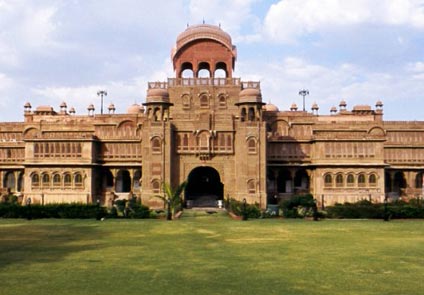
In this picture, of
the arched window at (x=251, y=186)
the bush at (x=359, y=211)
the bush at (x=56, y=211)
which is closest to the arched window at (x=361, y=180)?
the arched window at (x=251, y=186)

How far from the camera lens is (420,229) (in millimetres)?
27656

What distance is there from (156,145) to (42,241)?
2527cm

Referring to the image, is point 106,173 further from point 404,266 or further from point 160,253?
point 404,266

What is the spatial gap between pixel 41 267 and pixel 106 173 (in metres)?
36.2

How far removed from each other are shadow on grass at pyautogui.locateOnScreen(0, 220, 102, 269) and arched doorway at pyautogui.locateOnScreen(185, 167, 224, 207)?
21.6 metres

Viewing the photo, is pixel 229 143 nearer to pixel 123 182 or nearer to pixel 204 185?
pixel 204 185

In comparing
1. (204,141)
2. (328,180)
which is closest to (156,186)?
(204,141)

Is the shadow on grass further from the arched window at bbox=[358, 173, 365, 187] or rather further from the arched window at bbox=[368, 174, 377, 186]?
the arched window at bbox=[368, 174, 377, 186]

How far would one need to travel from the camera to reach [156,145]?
47.0 m

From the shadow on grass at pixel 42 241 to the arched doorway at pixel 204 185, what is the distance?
21.6 meters

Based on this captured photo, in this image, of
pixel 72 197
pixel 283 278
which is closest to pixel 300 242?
pixel 283 278

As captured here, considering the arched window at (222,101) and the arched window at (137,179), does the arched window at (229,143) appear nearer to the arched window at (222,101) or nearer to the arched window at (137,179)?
the arched window at (222,101)

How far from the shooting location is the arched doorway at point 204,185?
51.4 metres

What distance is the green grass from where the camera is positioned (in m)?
13.1
